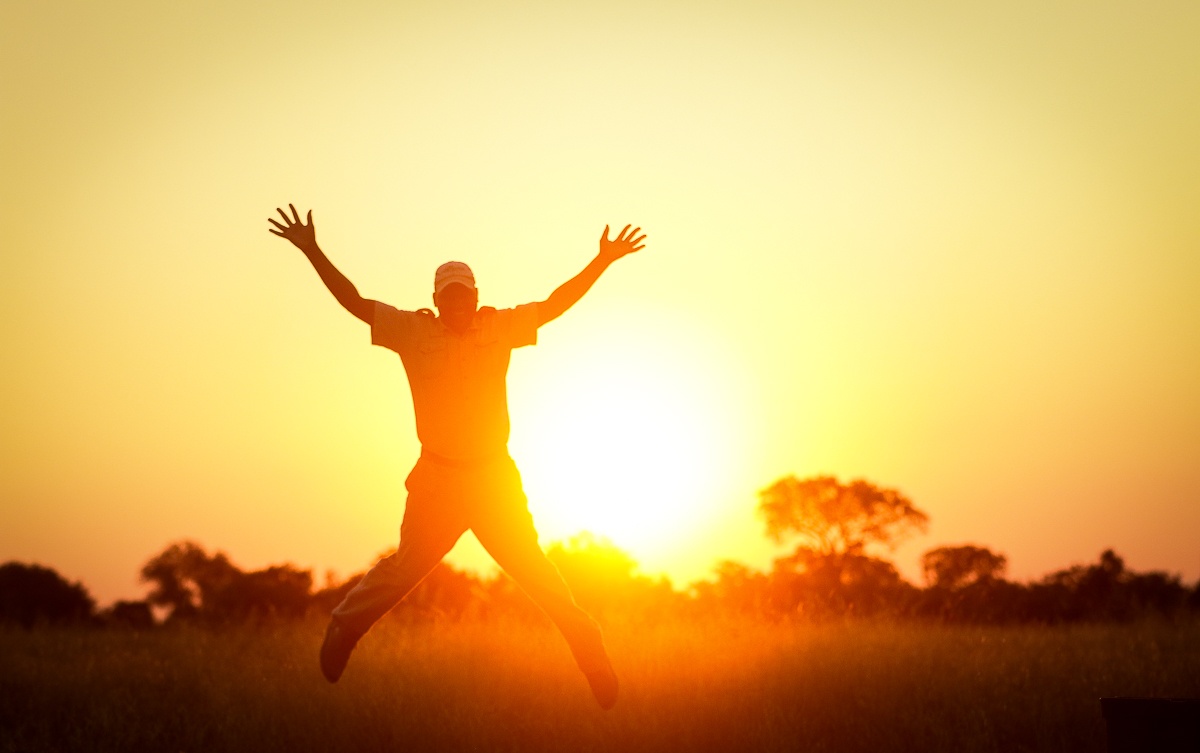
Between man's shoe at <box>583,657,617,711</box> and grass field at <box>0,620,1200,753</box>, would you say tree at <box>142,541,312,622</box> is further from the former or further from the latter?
man's shoe at <box>583,657,617,711</box>

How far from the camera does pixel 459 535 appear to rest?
7906mm

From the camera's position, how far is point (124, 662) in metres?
13.3

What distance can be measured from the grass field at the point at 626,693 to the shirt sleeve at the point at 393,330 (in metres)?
3.86

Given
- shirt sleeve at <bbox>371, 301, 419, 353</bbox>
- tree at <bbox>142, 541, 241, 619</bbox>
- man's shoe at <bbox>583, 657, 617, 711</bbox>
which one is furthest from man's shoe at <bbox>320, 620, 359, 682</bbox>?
tree at <bbox>142, 541, 241, 619</bbox>

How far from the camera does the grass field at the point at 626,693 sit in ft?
33.0

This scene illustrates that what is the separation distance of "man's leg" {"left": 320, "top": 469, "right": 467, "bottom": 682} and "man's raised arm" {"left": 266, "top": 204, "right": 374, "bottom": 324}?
1.21 meters

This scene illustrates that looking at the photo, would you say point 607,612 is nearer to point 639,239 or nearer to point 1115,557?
point 639,239

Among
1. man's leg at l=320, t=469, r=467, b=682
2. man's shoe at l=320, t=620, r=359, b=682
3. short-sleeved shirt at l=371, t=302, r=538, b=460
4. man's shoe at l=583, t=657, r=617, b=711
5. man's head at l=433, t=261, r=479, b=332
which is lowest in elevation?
man's shoe at l=583, t=657, r=617, b=711

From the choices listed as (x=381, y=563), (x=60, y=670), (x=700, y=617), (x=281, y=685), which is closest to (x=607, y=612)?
(x=700, y=617)

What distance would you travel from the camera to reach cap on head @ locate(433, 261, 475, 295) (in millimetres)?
7914

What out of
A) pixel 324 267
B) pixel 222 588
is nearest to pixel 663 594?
pixel 222 588

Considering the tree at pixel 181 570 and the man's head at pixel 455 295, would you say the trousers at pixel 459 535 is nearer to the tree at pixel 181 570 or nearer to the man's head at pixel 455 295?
the man's head at pixel 455 295

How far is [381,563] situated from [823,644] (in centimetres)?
602

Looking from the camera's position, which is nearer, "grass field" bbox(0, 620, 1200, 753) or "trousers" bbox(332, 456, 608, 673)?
"trousers" bbox(332, 456, 608, 673)
